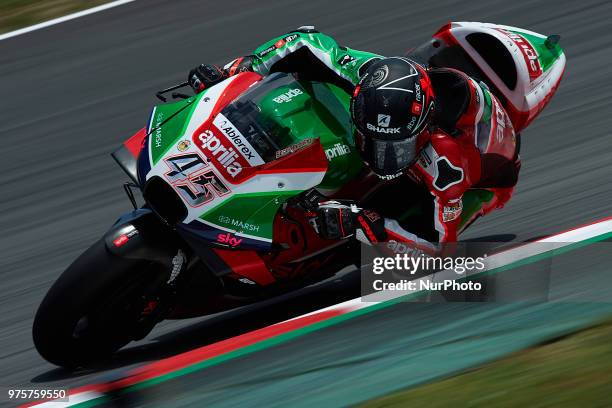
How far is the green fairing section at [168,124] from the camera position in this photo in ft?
15.3

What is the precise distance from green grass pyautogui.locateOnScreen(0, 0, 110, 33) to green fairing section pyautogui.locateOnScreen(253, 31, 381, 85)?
4.81 metres

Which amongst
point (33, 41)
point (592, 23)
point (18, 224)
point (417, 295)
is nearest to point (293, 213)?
point (417, 295)

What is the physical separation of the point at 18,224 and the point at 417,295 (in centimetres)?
358

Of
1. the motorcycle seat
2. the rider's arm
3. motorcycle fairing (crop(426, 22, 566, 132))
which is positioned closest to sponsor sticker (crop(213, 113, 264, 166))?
the rider's arm

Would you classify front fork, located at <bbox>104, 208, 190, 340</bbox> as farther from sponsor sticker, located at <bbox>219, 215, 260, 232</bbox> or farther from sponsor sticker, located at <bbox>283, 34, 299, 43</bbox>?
sponsor sticker, located at <bbox>283, 34, 299, 43</bbox>

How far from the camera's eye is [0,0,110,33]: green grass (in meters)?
9.61

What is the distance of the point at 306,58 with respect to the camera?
5.45 m

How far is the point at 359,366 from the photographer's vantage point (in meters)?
3.69

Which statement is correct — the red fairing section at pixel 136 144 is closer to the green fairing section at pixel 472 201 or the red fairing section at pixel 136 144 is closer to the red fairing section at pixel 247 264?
the red fairing section at pixel 247 264

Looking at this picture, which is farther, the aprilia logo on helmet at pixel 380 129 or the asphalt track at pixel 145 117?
the asphalt track at pixel 145 117

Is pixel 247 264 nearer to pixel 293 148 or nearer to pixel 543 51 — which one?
pixel 293 148

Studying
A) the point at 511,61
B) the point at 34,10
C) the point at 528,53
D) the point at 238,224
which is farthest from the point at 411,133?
the point at 34,10

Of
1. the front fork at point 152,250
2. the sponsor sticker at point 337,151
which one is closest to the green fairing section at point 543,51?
the sponsor sticker at point 337,151

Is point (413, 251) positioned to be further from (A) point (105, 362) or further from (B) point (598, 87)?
(B) point (598, 87)
